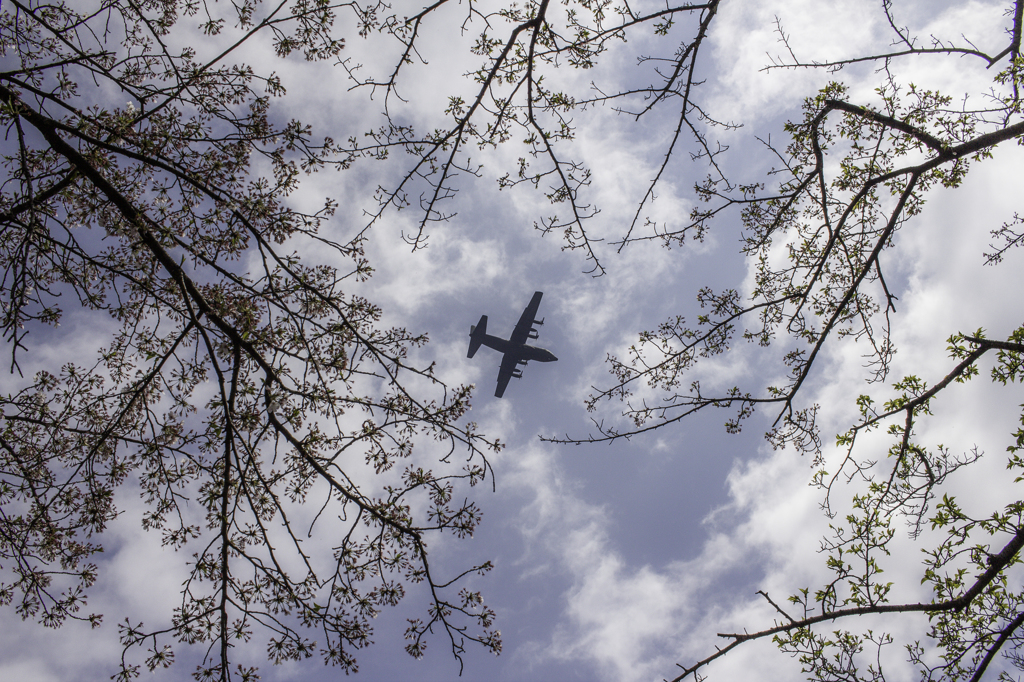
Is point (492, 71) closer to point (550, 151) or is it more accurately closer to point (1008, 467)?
point (550, 151)

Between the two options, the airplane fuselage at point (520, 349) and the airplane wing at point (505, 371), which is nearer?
the airplane fuselage at point (520, 349)

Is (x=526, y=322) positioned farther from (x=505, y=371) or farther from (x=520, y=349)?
(x=505, y=371)

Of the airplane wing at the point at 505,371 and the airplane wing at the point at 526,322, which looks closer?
the airplane wing at the point at 526,322

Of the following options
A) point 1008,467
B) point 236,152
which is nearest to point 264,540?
point 236,152

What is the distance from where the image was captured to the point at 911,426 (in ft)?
14.9

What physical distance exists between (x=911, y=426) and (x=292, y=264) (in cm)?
624

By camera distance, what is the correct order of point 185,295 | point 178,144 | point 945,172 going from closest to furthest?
point 185,295
point 178,144
point 945,172

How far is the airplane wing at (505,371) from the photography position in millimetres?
21164

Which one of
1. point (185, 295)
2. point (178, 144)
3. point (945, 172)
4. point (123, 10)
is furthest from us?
point (945, 172)

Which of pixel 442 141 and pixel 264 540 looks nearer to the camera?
pixel 264 540

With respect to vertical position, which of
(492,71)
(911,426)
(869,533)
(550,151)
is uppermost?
(492,71)

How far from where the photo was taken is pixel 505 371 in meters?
22.1

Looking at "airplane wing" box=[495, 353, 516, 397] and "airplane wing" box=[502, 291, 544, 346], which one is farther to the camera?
"airplane wing" box=[495, 353, 516, 397]

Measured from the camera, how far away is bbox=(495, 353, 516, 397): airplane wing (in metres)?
21.2
